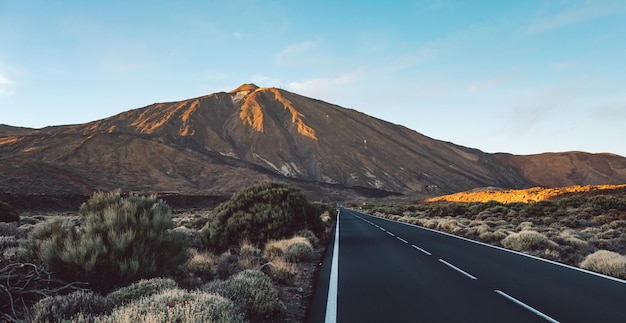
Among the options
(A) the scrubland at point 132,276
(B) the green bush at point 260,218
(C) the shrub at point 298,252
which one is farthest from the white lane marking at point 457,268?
(B) the green bush at point 260,218

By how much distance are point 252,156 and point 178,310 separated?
130m

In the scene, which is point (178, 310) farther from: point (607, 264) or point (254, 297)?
point (607, 264)

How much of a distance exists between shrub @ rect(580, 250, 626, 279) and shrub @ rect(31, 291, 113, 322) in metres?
11.7

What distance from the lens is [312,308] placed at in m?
7.18

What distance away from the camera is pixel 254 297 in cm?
677

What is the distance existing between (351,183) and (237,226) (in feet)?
389

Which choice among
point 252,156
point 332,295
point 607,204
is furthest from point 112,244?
point 252,156

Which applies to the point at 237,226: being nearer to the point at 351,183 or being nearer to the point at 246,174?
the point at 246,174

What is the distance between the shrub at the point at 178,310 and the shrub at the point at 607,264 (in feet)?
33.7

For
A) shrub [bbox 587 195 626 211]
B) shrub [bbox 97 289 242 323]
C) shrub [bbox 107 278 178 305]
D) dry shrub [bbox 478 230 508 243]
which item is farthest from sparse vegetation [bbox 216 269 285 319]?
shrub [bbox 587 195 626 211]

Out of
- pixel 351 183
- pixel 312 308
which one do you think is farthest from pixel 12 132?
pixel 312 308

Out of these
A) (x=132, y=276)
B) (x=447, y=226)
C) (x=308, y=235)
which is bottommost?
(x=308, y=235)

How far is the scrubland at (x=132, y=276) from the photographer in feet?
16.7

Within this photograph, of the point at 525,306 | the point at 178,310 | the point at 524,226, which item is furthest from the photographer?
the point at 524,226
